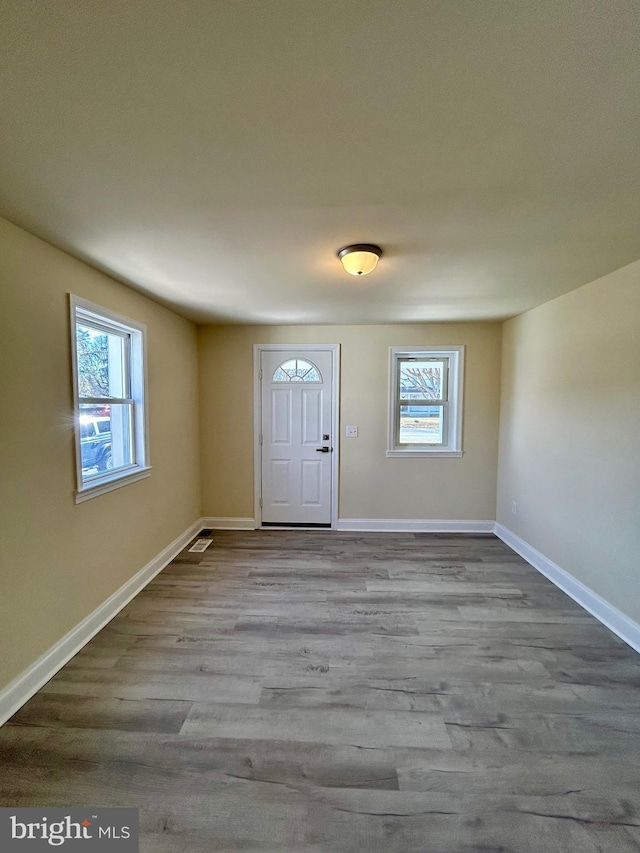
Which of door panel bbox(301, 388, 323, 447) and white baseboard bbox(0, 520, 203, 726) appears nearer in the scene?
white baseboard bbox(0, 520, 203, 726)

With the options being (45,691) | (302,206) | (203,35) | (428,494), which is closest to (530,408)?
(428,494)

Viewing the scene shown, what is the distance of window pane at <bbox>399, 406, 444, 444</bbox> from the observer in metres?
4.09

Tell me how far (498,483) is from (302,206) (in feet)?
11.8

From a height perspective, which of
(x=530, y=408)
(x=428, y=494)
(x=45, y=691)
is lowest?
(x=45, y=691)

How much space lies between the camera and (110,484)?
2.41 m

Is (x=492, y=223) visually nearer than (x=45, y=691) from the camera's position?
Yes

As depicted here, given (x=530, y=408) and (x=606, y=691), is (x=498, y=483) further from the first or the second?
(x=606, y=691)

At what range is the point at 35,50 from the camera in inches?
34.5

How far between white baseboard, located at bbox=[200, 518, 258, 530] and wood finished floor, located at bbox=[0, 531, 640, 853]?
4.60ft

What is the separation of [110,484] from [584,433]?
3466 millimetres

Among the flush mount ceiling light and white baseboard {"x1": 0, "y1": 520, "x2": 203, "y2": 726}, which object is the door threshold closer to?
white baseboard {"x1": 0, "y1": 520, "x2": 203, "y2": 726}
